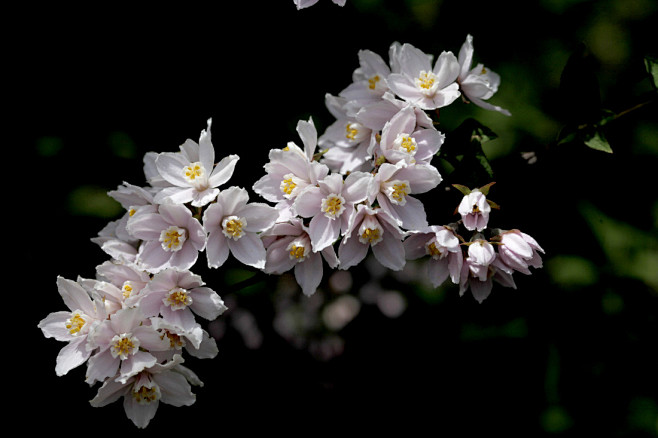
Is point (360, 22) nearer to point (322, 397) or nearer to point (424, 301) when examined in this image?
point (424, 301)

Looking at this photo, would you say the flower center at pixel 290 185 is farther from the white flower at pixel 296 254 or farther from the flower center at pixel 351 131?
the flower center at pixel 351 131

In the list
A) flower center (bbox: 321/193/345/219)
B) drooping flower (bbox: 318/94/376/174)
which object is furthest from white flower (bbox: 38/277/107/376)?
drooping flower (bbox: 318/94/376/174)

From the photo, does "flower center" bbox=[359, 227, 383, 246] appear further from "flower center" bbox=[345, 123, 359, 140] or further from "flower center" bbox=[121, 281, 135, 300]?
"flower center" bbox=[121, 281, 135, 300]

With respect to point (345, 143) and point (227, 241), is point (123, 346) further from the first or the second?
point (345, 143)

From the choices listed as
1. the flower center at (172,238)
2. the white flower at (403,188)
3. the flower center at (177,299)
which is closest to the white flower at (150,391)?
the flower center at (177,299)

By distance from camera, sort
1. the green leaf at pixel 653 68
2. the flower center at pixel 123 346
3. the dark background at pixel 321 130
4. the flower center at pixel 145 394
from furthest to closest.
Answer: the dark background at pixel 321 130 → the green leaf at pixel 653 68 → the flower center at pixel 145 394 → the flower center at pixel 123 346
